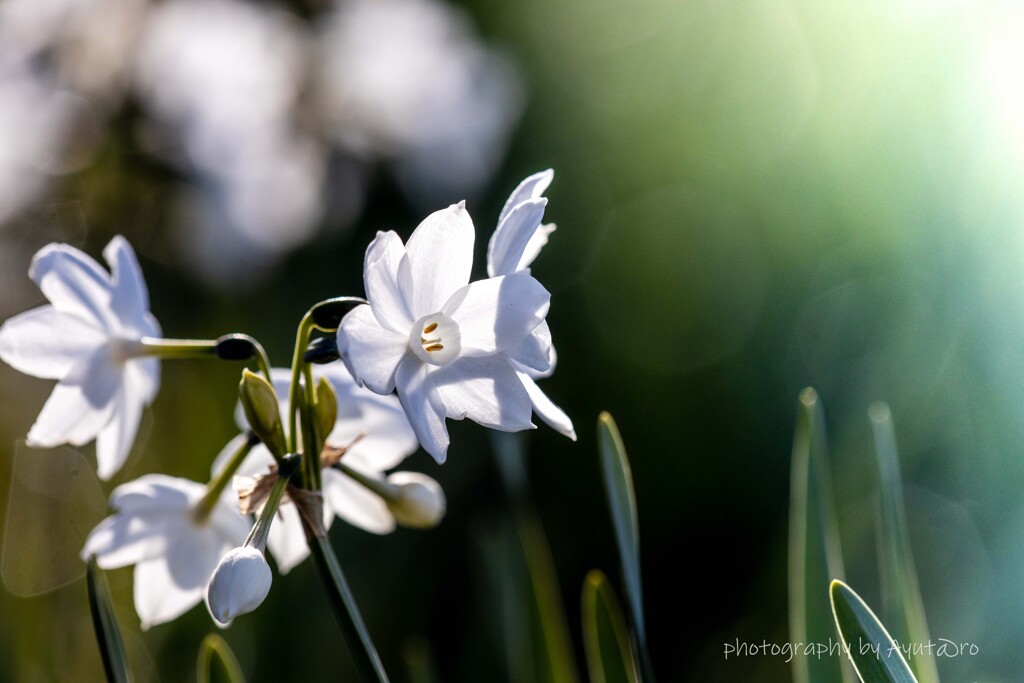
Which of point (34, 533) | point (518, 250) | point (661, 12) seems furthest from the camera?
point (661, 12)

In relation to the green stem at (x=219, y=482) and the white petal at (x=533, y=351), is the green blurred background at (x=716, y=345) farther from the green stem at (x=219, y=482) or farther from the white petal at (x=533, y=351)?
the white petal at (x=533, y=351)

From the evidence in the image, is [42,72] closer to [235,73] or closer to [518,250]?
[235,73]

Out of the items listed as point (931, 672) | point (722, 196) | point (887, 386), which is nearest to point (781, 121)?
point (722, 196)

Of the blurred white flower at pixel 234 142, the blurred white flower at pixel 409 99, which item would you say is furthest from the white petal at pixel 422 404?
the blurred white flower at pixel 409 99

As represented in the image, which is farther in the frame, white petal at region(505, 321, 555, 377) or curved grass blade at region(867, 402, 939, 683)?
curved grass blade at region(867, 402, 939, 683)

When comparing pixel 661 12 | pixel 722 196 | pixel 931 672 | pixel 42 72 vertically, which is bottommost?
pixel 931 672

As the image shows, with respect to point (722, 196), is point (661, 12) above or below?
above

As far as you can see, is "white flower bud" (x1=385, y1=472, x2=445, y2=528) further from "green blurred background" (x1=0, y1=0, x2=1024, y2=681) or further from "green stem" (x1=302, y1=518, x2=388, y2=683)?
"green blurred background" (x1=0, y1=0, x2=1024, y2=681)

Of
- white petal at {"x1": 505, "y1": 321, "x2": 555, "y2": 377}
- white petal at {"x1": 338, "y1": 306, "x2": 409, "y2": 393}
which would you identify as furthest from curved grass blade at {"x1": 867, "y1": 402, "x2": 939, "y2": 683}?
white petal at {"x1": 338, "y1": 306, "x2": 409, "y2": 393}
